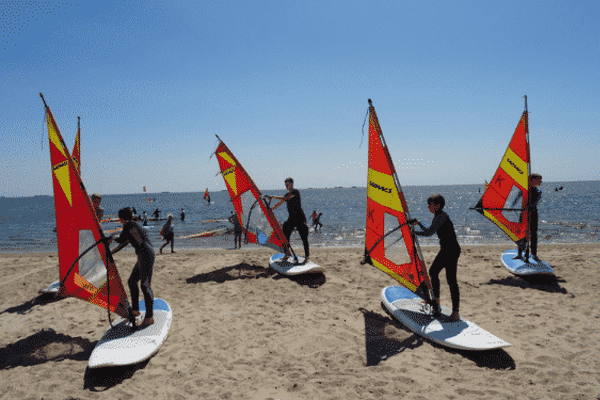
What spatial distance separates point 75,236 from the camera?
450cm

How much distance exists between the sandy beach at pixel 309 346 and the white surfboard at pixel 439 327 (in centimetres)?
15

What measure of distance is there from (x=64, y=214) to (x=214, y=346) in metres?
2.85

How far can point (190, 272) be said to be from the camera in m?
8.56

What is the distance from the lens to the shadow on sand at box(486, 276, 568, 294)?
675cm

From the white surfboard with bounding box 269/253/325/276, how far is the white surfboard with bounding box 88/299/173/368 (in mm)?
3189

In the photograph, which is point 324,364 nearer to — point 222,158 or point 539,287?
point 539,287

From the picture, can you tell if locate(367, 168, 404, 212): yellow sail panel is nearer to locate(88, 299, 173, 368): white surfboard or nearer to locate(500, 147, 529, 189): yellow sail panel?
locate(88, 299, 173, 368): white surfboard

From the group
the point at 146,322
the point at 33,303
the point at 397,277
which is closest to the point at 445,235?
the point at 397,277

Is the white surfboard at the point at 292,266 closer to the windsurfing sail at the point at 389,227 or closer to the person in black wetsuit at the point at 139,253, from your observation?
the windsurfing sail at the point at 389,227

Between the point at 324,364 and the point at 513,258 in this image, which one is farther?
the point at 513,258

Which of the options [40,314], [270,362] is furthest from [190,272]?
[270,362]

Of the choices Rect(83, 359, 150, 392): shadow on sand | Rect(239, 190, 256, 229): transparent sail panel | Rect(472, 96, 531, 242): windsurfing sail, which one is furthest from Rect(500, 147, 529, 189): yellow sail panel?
Rect(83, 359, 150, 392): shadow on sand

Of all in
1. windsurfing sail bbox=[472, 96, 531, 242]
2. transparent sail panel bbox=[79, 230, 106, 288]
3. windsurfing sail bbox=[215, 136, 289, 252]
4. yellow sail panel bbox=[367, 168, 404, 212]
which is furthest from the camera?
windsurfing sail bbox=[215, 136, 289, 252]

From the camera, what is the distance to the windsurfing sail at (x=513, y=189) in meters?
7.80
